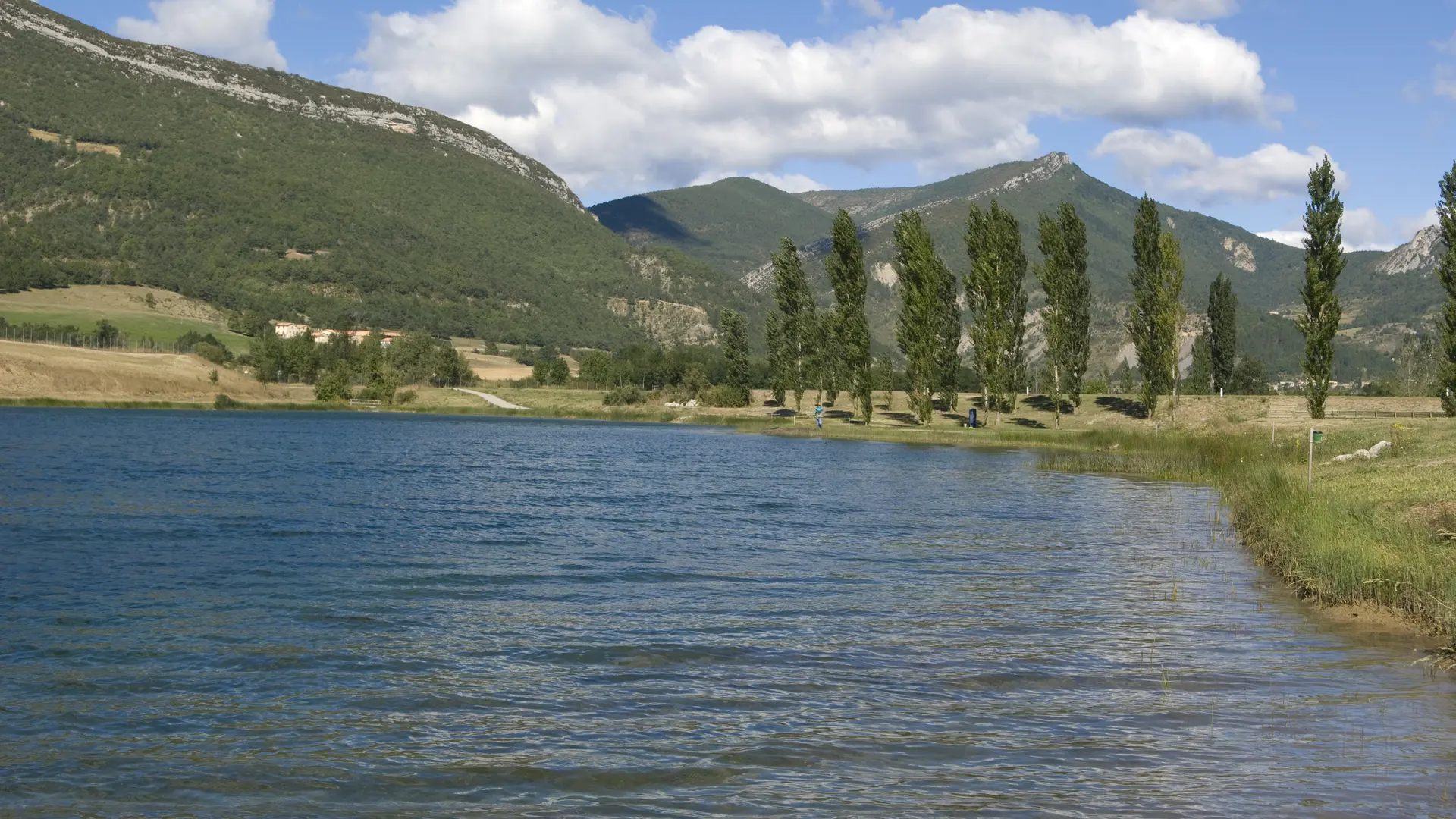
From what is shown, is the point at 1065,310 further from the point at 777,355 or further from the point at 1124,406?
the point at 777,355

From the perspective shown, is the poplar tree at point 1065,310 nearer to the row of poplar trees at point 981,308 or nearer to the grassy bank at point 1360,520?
the row of poplar trees at point 981,308

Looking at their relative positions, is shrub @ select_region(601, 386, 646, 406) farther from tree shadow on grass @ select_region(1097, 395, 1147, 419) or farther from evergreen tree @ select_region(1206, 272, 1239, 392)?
evergreen tree @ select_region(1206, 272, 1239, 392)

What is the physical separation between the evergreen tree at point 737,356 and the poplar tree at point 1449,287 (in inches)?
2768

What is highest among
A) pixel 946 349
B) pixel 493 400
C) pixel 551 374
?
pixel 946 349

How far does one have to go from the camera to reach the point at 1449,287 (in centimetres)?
6191

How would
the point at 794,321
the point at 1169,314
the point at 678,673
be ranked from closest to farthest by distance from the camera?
the point at 678,673, the point at 1169,314, the point at 794,321

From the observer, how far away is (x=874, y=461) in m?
60.5

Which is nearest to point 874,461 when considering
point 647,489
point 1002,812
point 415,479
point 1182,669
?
point 647,489

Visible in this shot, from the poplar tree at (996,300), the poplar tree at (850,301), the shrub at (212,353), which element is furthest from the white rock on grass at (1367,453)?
the shrub at (212,353)

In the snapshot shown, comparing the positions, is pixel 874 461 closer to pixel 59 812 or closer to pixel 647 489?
pixel 647 489

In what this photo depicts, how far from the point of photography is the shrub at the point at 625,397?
463ft

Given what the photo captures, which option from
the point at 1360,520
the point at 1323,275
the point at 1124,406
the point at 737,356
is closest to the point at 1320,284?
the point at 1323,275

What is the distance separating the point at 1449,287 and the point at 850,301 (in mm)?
45671

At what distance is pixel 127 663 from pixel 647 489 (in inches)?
1098
